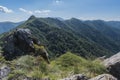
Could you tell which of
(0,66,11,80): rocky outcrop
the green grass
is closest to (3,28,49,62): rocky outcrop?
the green grass

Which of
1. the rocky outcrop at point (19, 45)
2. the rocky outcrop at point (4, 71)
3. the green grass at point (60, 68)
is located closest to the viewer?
the rocky outcrop at point (4, 71)

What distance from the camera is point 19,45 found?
724 inches

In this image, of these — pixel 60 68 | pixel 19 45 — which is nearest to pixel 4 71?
pixel 60 68

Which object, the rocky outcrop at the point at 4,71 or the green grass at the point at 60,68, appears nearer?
the rocky outcrop at the point at 4,71

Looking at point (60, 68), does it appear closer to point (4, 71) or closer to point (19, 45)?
point (4, 71)

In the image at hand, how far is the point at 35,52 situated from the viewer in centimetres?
1794

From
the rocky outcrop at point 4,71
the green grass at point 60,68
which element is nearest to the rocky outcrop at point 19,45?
the green grass at point 60,68

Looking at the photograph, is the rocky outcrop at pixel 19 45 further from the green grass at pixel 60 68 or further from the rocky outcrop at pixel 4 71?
the rocky outcrop at pixel 4 71

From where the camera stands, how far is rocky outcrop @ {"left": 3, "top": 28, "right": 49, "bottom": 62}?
57.4ft

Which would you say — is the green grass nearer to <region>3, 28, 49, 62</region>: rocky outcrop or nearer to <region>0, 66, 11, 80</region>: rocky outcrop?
<region>0, 66, 11, 80</region>: rocky outcrop

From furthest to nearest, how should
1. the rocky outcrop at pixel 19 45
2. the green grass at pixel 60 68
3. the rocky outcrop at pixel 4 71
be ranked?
the rocky outcrop at pixel 19 45 → the green grass at pixel 60 68 → the rocky outcrop at pixel 4 71

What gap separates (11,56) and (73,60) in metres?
5.36

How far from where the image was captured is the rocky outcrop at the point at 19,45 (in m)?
17.5

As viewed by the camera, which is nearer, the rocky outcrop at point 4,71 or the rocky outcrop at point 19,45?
the rocky outcrop at point 4,71
